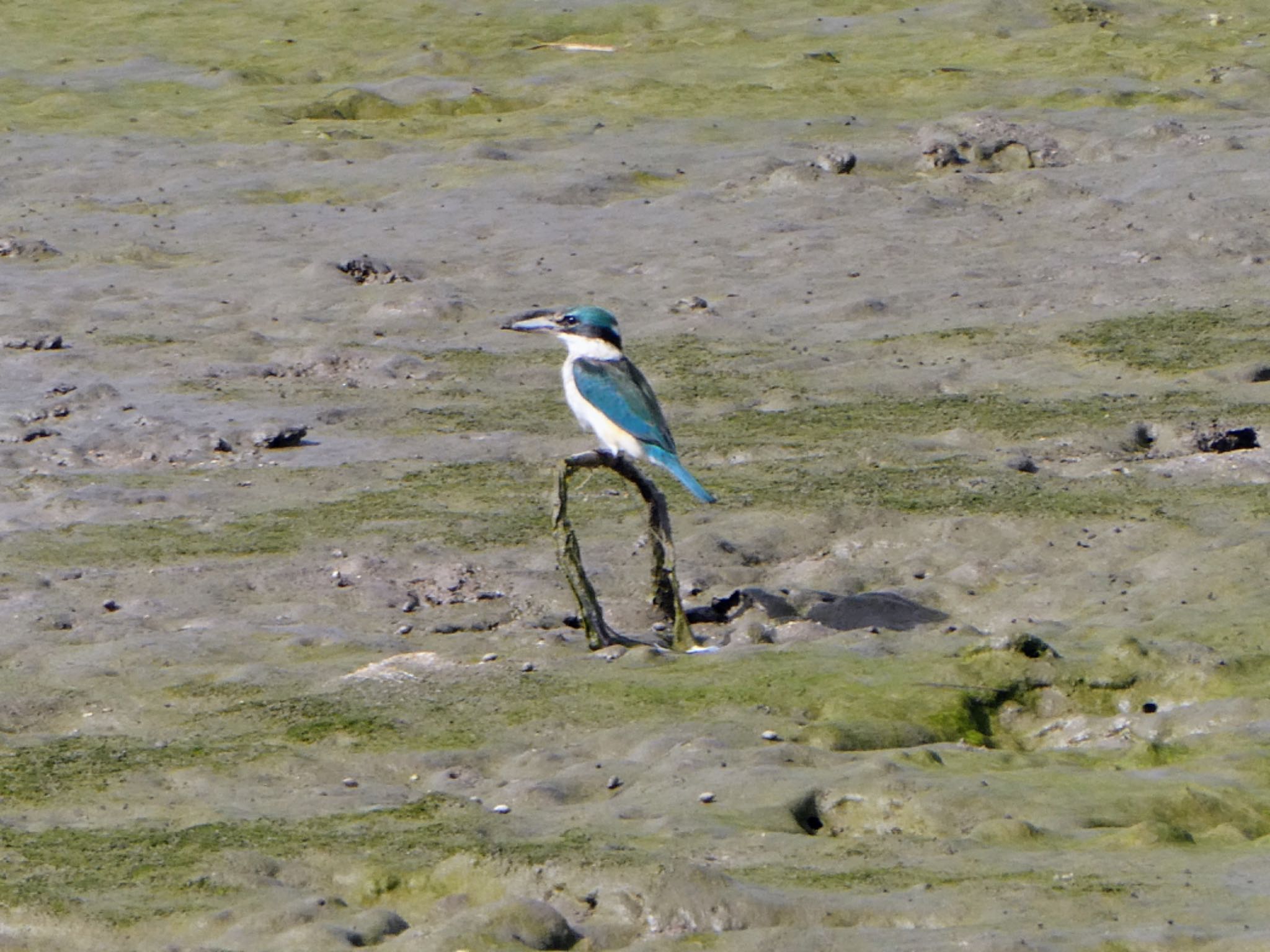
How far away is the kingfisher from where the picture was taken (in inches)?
307

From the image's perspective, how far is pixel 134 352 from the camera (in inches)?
478

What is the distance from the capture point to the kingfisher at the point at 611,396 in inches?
307

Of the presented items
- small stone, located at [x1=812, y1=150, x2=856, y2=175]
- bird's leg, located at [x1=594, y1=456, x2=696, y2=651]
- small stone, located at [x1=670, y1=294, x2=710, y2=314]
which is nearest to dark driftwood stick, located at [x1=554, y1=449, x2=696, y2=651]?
bird's leg, located at [x1=594, y1=456, x2=696, y2=651]

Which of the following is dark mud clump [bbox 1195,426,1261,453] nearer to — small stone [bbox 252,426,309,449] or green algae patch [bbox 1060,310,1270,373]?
green algae patch [bbox 1060,310,1270,373]

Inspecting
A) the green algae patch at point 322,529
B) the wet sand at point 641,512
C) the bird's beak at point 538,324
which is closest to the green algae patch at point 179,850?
the wet sand at point 641,512

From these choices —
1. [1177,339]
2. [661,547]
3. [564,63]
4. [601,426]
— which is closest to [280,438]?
[601,426]

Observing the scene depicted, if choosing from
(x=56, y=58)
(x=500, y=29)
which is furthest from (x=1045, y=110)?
(x=56, y=58)

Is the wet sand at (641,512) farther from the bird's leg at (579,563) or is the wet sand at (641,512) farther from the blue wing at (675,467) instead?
the blue wing at (675,467)

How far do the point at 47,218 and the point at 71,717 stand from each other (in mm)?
9058

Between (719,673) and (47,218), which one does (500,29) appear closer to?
(47,218)

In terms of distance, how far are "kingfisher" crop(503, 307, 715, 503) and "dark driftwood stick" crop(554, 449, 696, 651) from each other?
107mm

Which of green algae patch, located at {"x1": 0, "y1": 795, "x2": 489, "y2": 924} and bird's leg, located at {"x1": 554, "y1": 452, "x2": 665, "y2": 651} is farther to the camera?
bird's leg, located at {"x1": 554, "y1": 452, "x2": 665, "y2": 651}

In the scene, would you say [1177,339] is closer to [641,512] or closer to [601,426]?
[641,512]

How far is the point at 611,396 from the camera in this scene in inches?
309
